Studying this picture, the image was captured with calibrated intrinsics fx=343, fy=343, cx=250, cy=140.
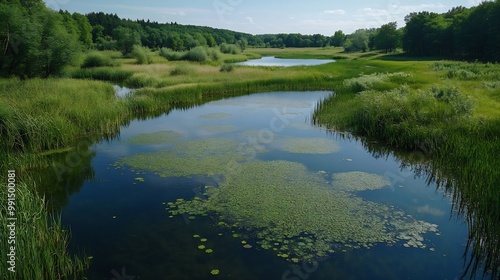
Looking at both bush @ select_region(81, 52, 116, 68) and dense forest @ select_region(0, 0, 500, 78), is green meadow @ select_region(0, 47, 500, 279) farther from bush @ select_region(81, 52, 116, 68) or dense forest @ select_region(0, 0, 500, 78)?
bush @ select_region(81, 52, 116, 68)

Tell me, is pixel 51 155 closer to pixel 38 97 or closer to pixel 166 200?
pixel 38 97

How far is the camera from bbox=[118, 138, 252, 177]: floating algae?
11.4m

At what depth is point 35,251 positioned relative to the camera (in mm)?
5293

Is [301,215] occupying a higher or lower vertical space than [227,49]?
lower

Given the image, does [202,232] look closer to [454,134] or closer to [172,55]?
[454,134]

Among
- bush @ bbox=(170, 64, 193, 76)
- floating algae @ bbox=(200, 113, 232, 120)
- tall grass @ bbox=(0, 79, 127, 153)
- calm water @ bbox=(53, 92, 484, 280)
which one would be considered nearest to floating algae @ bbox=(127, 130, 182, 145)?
calm water @ bbox=(53, 92, 484, 280)

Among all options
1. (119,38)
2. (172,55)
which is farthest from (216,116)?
(119,38)

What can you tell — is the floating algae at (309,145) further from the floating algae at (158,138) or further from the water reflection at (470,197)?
the floating algae at (158,138)

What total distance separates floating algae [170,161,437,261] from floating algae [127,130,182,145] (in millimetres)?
5450

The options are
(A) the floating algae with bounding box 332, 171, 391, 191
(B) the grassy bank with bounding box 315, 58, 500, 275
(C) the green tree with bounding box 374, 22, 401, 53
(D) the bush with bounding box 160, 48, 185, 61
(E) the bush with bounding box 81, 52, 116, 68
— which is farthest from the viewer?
(C) the green tree with bounding box 374, 22, 401, 53

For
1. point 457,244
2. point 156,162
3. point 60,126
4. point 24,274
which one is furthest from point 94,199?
point 457,244

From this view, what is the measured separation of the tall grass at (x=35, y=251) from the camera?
17.0 ft

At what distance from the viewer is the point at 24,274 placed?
5.12m

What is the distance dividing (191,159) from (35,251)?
289 inches
